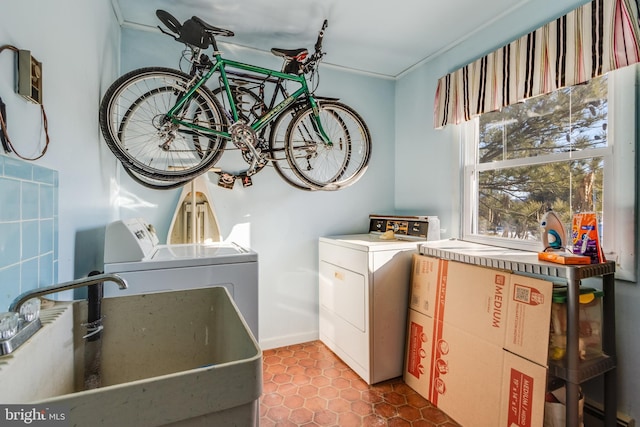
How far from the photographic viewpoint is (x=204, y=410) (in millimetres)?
492

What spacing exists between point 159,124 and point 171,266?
88cm

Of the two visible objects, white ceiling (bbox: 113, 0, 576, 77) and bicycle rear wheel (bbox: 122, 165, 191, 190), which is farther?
bicycle rear wheel (bbox: 122, 165, 191, 190)

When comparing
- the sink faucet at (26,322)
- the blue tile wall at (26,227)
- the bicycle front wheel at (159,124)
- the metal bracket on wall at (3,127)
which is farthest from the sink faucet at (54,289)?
the bicycle front wheel at (159,124)

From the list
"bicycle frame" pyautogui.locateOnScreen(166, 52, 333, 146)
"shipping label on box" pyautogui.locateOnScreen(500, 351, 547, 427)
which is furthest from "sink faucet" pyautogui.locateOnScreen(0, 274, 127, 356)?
"shipping label on box" pyautogui.locateOnScreen(500, 351, 547, 427)

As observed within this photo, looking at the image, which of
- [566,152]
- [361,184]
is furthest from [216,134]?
[566,152]

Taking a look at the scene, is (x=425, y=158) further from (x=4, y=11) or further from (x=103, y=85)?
(x=4, y=11)

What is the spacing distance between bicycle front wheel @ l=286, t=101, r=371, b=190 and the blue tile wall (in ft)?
4.47

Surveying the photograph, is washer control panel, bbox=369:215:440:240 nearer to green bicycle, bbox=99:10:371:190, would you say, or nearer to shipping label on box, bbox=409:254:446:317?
shipping label on box, bbox=409:254:446:317

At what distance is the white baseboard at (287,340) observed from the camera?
2648 millimetres

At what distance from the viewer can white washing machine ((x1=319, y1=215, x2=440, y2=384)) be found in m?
2.17

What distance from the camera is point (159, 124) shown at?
6.06 ft

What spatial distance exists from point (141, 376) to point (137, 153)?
69.1 inches

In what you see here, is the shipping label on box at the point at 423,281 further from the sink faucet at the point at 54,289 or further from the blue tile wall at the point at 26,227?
the blue tile wall at the point at 26,227

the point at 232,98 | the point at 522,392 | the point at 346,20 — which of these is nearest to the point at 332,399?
the point at 522,392
